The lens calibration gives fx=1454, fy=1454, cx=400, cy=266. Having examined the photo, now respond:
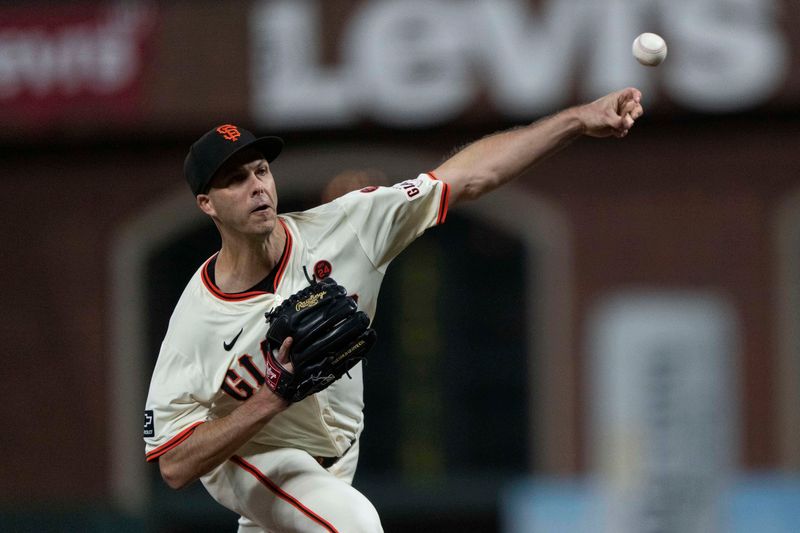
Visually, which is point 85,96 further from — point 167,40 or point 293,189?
point 293,189

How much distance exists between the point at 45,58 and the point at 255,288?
8.27 m

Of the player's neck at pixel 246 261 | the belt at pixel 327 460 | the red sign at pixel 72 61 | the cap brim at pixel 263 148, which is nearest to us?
the cap brim at pixel 263 148

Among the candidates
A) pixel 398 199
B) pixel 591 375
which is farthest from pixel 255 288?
pixel 591 375

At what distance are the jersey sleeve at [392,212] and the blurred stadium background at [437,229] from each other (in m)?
6.07

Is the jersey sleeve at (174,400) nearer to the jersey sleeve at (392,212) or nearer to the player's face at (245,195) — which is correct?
the player's face at (245,195)

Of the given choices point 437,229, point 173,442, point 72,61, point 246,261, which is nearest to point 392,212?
point 246,261

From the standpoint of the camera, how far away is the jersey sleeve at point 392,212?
545cm

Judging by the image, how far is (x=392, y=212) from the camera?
216 inches

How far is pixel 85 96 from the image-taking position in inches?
507

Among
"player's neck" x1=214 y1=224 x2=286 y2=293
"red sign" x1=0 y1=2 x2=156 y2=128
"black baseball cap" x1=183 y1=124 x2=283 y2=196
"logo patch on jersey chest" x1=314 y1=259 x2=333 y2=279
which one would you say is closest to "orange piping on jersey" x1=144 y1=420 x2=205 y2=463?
"player's neck" x1=214 y1=224 x2=286 y2=293

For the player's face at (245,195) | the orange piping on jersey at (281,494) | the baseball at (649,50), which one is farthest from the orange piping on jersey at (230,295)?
the baseball at (649,50)

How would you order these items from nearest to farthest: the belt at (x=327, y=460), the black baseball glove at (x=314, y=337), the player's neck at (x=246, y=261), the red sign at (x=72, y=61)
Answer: the black baseball glove at (x=314, y=337), the player's neck at (x=246, y=261), the belt at (x=327, y=460), the red sign at (x=72, y=61)

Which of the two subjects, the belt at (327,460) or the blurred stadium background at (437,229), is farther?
the blurred stadium background at (437,229)

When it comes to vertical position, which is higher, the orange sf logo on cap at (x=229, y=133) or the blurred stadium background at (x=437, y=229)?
the orange sf logo on cap at (x=229, y=133)
